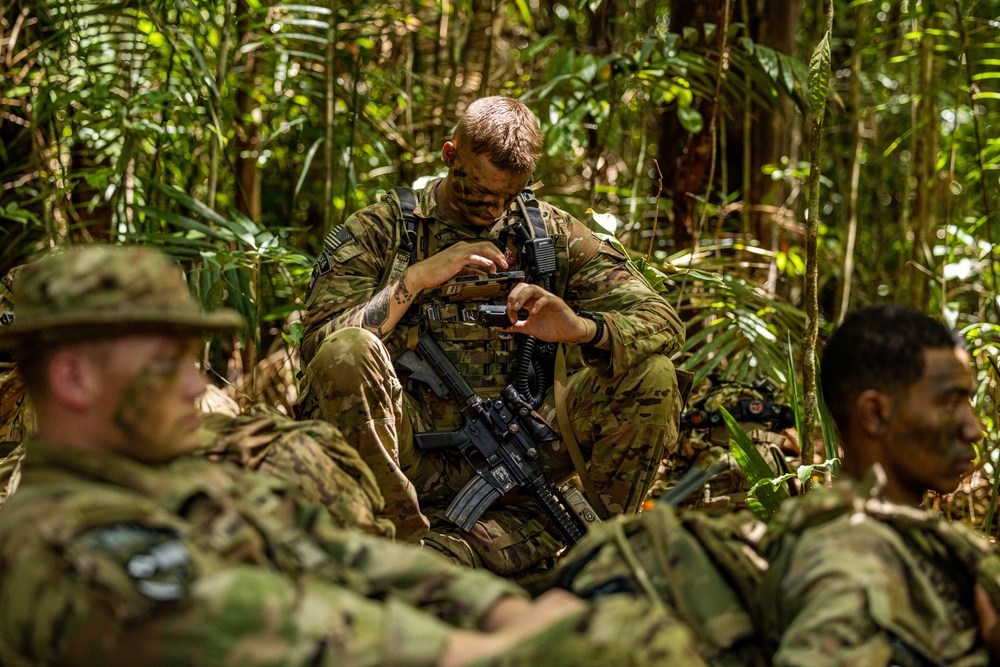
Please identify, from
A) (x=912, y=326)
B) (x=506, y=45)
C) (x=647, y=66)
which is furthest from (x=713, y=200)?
(x=912, y=326)

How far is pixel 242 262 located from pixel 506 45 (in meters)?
3.99

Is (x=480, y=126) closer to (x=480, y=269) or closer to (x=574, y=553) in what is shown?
(x=480, y=269)

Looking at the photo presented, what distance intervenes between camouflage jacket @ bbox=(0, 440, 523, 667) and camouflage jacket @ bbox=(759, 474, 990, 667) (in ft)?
1.94

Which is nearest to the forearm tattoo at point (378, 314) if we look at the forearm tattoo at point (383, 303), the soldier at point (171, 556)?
the forearm tattoo at point (383, 303)

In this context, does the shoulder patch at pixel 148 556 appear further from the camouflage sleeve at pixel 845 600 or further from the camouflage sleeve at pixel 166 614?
the camouflage sleeve at pixel 845 600

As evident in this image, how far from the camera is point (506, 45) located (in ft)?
26.5

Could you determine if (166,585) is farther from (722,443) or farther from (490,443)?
(722,443)

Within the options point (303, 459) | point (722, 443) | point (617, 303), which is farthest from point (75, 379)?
point (722, 443)

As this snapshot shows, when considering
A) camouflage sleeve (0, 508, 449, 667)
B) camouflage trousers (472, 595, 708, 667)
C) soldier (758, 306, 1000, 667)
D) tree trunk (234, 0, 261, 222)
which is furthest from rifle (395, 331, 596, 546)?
tree trunk (234, 0, 261, 222)

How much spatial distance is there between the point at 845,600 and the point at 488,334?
2301 mm

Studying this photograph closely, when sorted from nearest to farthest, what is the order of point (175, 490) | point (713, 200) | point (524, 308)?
1. point (175, 490)
2. point (524, 308)
3. point (713, 200)

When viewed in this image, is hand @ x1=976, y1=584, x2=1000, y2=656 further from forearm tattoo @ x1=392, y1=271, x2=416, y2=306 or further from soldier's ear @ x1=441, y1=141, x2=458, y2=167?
soldier's ear @ x1=441, y1=141, x2=458, y2=167

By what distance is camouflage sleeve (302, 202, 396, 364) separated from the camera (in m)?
3.79

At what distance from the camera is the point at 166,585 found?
164cm
